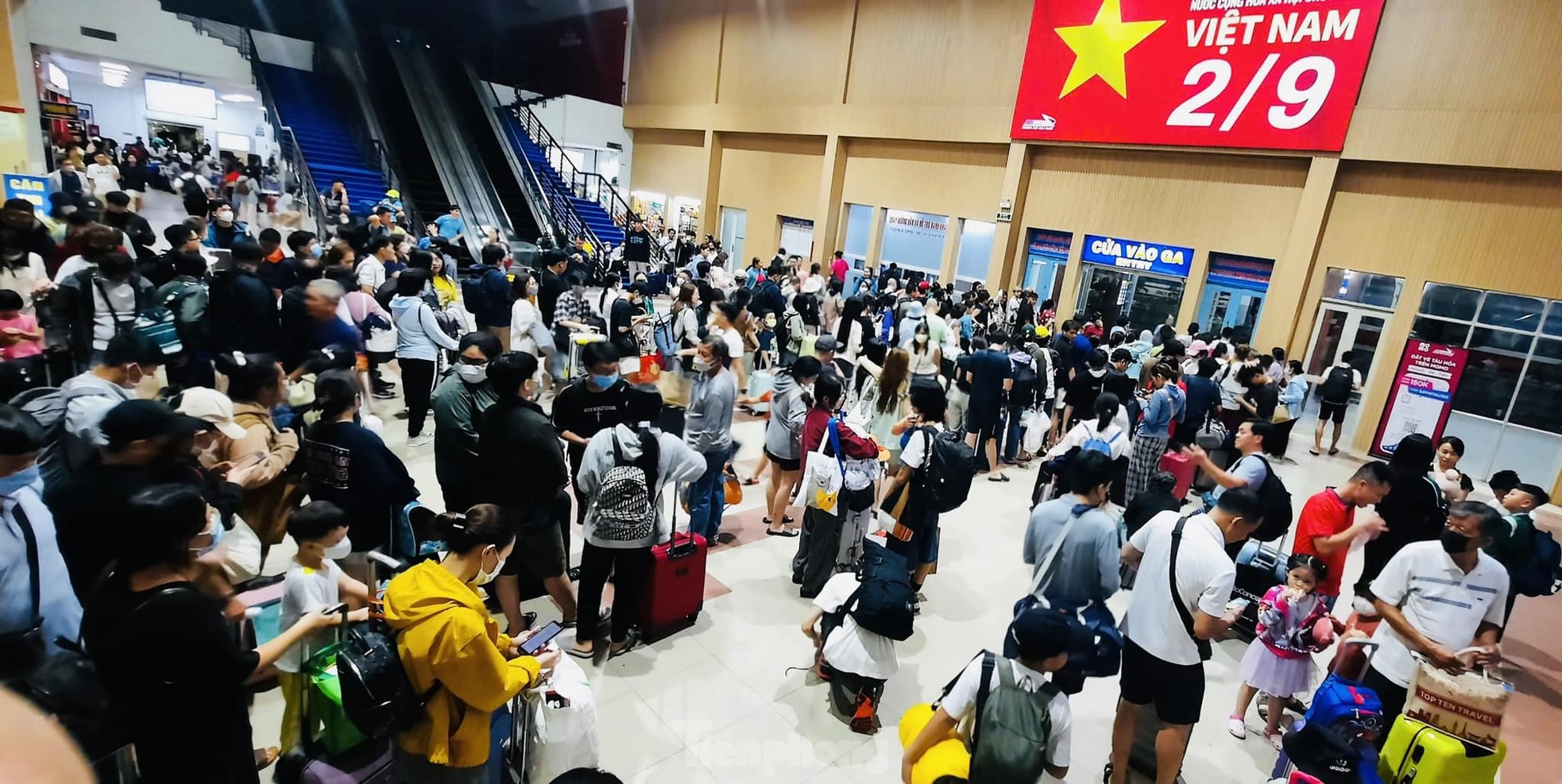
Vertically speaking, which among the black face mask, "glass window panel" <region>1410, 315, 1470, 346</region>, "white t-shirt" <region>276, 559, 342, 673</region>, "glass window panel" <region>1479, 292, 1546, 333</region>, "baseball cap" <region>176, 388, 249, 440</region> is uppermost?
"glass window panel" <region>1479, 292, 1546, 333</region>

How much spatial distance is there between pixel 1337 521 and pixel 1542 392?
8379mm

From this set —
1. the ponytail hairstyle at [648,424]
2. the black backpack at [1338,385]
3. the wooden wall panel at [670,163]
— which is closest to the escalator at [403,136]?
the wooden wall panel at [670,163]

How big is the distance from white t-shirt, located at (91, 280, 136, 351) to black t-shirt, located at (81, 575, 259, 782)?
3.87m

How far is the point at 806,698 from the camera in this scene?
391 centimetres

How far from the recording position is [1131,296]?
1341 centimetres

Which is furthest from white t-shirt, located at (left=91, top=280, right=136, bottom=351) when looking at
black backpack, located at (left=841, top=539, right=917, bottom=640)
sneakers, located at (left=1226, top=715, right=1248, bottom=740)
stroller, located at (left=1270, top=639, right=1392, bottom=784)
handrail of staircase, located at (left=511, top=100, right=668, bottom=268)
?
handrail of staircase, located at (left=511, top=100, right=668, bottom=268)

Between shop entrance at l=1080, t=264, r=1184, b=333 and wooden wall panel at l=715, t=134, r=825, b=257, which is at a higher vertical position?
wooden wall panel at l=715, t=134, r=825, b=257

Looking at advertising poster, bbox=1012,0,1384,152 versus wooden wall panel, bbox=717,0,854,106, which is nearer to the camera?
advertising poster, bbox=1012,0,1384,152

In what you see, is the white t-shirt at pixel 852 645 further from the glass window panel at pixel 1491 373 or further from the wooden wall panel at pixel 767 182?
the wooden wall panel at pixel 767 182

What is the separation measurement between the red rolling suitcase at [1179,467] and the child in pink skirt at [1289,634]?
105 inches

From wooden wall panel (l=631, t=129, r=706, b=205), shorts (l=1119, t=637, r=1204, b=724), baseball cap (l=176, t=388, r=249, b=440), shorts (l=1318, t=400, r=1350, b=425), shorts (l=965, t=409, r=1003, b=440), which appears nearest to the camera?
shorts (l=1119, t=637, r=1204, b=724)

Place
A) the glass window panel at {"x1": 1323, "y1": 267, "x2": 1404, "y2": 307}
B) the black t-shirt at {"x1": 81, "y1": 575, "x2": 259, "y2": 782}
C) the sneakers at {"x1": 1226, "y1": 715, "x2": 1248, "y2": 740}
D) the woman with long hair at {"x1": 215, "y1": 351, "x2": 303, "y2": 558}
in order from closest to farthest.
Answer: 1. the black t-shirt at {"x1": 81, "y1": 575, "x2": 259, "y2": 782}
2. the woman with long hair at {"x1": 215, "y1": 351, "x2": 303, "y2": 558}
3. the sneakers at {"x1": 1226, "y1": 715, "x2": 1248, "y2": 740}
4. the glass window panel at {"x1": 1323, "y1": 267, "x2": 1404, "y2": 307}

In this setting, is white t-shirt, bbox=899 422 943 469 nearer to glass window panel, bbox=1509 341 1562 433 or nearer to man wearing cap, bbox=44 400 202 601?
man wearing cap, bbox=44 400 202 601

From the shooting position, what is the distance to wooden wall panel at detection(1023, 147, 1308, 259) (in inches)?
451
